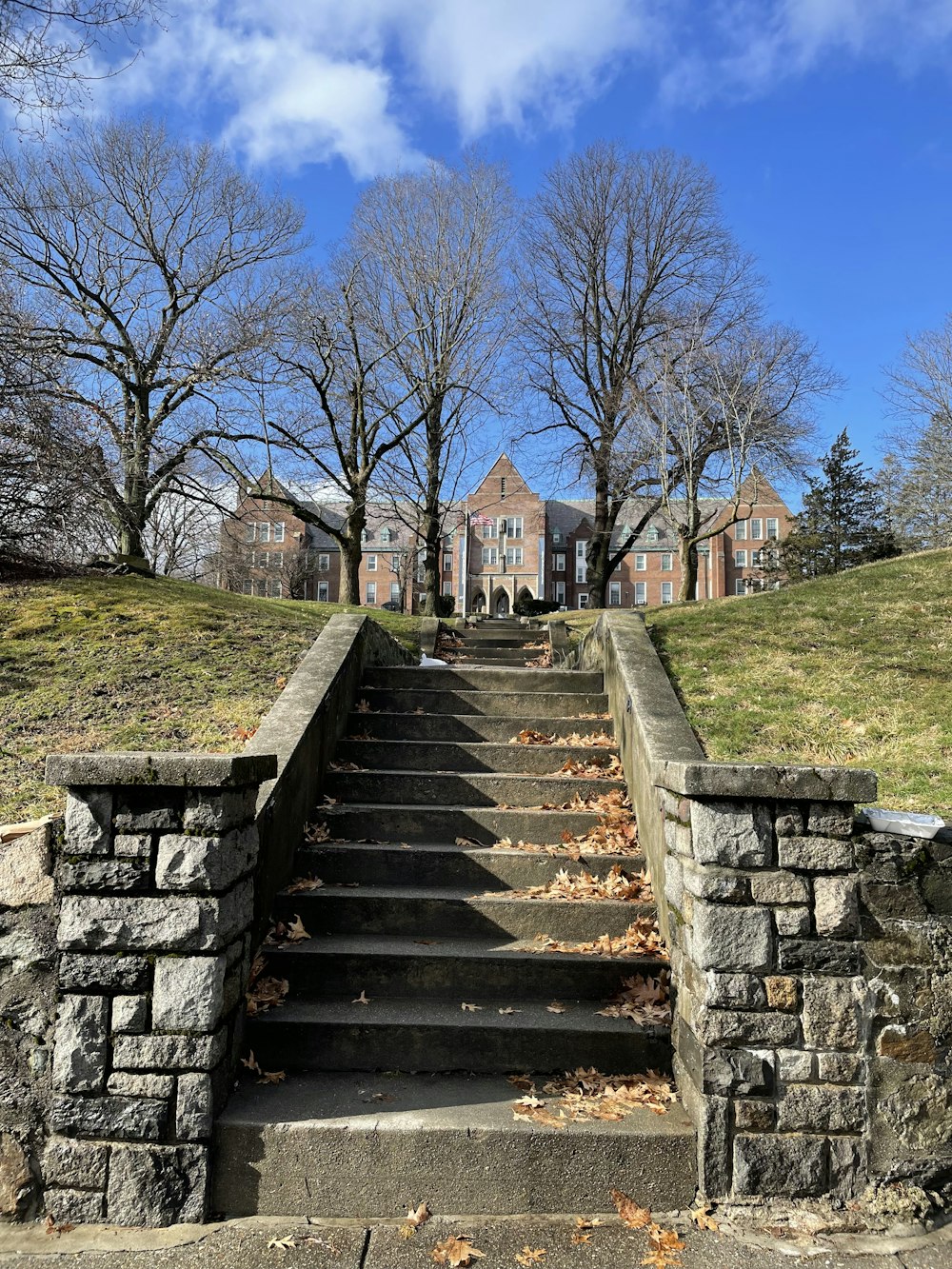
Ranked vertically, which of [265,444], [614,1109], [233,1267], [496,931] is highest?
[265,444]

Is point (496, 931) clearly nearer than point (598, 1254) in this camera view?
No

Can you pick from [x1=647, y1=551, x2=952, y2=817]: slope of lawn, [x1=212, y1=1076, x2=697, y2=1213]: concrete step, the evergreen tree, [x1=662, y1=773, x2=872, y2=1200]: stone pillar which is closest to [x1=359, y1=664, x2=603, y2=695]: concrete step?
[x1=647, y1=551, x2=952, y2=817]: slope of lawn

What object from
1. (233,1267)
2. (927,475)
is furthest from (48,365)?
(927,475)

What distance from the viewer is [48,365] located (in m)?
7.51

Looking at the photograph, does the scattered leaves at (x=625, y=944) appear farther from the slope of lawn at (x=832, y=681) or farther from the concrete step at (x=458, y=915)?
the slope of lawn at (x=832, y=681)

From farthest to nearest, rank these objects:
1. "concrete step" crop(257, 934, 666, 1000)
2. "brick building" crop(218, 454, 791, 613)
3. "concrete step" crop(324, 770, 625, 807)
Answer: "brick building" crop(218, 454, 791, 613)
"concrete step" crop(324, 770, 625, 807)
"concrete step" crop(257, 934, 666, 1000)

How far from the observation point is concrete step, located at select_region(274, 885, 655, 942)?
3820 millimetres

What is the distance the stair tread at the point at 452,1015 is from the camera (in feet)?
10.6

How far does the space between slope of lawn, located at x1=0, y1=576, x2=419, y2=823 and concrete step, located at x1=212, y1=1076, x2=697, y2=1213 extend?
211 cm

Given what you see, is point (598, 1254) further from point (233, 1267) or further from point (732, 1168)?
point (233, 1267)

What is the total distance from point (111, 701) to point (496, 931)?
10.6 ft

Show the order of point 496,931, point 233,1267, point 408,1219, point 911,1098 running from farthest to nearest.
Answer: point 496,931 → point 911,1098 → point 408,1219 → point 233,1267

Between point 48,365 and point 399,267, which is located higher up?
point 399,267

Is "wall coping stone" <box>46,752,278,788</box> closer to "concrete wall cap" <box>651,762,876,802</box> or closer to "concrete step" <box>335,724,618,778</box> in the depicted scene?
"concrete wall cap" <box>651,762,876,802</box>
